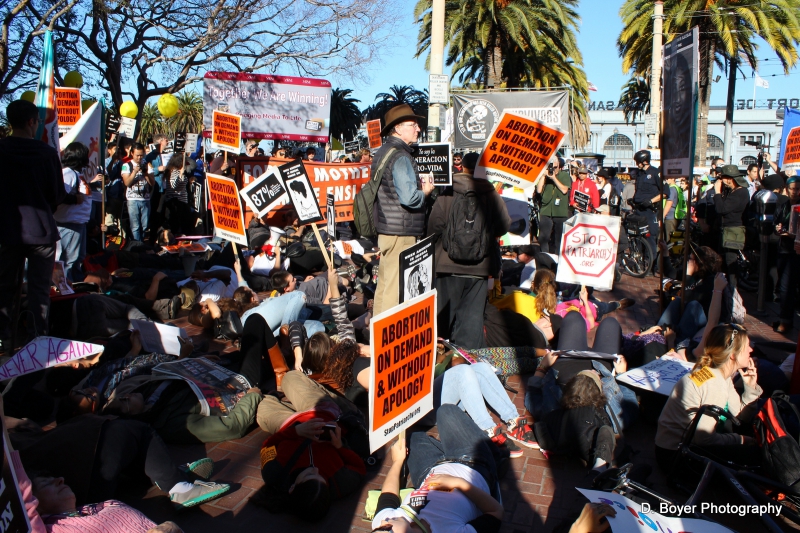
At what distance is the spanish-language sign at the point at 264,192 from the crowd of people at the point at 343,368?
2.74 feet

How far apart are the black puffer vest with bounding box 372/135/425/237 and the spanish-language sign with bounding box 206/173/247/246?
3.04 meters

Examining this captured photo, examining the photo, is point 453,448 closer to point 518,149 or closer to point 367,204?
point 367,204

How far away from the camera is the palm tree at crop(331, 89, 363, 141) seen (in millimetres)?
39281

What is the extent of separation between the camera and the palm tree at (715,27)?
2331 centimetres

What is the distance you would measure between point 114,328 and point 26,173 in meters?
1.75

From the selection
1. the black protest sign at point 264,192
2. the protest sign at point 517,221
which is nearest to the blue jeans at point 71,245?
the black protest sign at point 264,192

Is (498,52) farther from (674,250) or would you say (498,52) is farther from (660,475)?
(660,475)

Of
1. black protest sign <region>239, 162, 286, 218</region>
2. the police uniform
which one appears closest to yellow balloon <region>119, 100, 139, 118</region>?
black protest sign <region>239, 162, 286, 218</region>

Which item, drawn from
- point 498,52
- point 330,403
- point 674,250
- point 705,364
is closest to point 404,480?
point 330,403

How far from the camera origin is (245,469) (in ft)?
14.6

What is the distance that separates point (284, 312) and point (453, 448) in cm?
305

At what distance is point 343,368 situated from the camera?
5.45 m

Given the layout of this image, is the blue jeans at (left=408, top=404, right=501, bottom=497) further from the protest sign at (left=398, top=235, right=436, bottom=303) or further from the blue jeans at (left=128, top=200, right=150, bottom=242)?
the blue jeans at (left=128, top=200, right=150, bottom=242)

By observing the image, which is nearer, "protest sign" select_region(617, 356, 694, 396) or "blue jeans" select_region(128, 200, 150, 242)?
"protest sign" select_region(617, 356, 694, 396)
